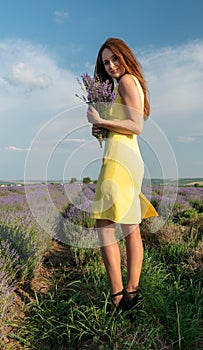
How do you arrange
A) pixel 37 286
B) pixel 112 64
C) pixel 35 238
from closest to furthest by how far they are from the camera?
1. pixel 112 64
2. pixel 37 286
3. pixel 35 238

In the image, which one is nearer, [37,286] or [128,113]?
[128,113]

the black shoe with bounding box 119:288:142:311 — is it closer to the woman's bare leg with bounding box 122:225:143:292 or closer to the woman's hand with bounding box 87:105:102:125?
the woman's bare leg with bounding box 122:225:143:292

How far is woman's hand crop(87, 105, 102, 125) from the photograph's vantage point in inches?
102

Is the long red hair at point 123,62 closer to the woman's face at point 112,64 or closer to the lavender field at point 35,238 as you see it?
the woman's face at point 112,64

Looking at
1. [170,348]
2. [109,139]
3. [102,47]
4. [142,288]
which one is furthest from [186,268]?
[102,47]

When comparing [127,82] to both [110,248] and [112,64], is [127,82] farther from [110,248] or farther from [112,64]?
[110,248]

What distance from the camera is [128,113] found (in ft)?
8.68

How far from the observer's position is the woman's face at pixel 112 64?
2717mm

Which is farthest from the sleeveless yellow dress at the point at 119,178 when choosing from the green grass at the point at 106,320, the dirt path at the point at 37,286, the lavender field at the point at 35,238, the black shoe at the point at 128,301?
the dirt path at the point at 37,286

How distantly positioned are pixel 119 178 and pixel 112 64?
0.86m

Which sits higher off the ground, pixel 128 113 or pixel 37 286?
pixel 128 113

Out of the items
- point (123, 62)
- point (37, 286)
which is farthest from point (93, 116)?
point (37, 286)

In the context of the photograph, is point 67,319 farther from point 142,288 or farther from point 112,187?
point 112,187

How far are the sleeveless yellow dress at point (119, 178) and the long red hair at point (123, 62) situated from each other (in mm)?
97
